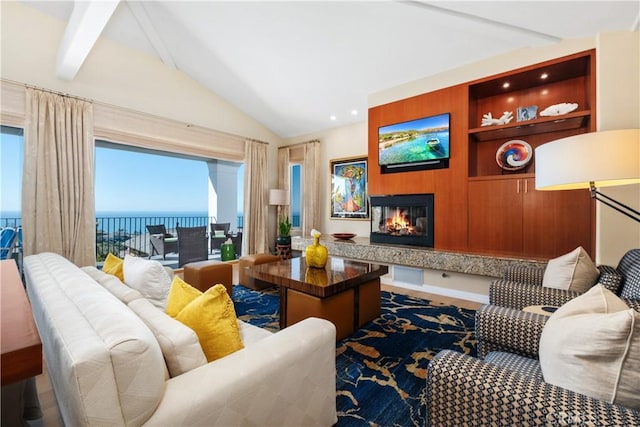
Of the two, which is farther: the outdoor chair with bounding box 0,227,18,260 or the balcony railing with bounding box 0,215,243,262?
the balcony railing with bounding box 0,215,243,262

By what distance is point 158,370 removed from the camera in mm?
800

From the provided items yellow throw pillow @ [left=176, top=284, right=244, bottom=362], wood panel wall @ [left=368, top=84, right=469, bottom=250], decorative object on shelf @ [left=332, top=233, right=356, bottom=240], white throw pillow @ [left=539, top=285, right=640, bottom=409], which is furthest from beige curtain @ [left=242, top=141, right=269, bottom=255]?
white throw pillow @ [left=539, top=285, right=640, bottom=409]

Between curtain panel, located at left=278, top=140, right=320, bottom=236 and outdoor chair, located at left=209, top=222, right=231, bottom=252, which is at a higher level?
curtain panel, located at left=278, top=140, right=320, bottom=236

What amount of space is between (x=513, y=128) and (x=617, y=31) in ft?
A: 3.65

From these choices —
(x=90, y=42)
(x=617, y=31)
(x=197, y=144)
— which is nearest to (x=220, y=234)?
(x=197, y=144)

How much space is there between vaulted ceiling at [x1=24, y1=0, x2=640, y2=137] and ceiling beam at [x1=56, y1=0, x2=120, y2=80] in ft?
0.06

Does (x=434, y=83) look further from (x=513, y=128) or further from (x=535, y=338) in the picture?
(x=535, y=338)

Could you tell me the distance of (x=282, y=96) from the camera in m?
4.75

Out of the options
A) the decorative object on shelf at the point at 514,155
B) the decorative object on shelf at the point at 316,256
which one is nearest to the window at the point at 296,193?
the decorative object on shelf at the point at 316,256

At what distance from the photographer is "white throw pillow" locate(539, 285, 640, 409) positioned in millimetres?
764

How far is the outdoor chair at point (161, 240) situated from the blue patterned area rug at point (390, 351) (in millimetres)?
2872

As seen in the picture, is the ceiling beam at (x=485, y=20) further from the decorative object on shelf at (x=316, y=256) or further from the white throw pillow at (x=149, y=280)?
the white throw pillow at (x=149, y=280)

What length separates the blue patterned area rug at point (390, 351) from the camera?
5.08 feet

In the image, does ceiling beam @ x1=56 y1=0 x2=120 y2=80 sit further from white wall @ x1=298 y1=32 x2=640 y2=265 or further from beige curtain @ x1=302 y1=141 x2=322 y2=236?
white wall @ x1=298 y1=32 x2=640 y2=265
